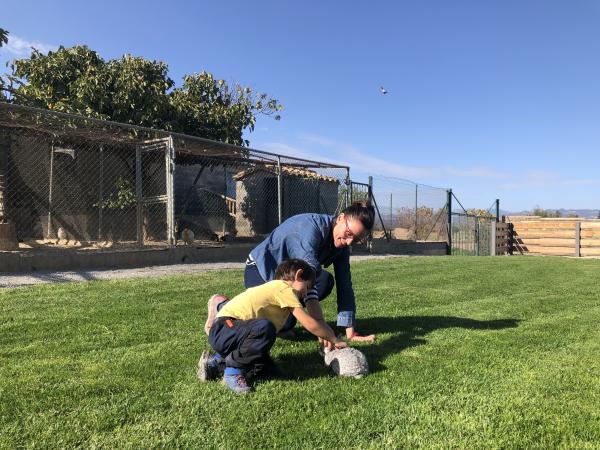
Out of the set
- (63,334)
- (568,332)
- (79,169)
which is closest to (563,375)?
(568,332)

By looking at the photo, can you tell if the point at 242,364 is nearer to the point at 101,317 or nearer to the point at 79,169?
the point at 101,317

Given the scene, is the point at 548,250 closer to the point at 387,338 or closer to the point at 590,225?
the point at 590,225

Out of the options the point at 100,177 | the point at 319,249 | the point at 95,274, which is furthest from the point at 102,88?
the point at 319,249

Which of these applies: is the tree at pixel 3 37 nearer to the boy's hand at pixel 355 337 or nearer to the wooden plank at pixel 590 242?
the boy's hand at pixel 355 337

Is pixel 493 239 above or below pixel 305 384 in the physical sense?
above

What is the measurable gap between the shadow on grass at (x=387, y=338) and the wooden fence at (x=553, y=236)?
16.4 m

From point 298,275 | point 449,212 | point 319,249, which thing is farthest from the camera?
point 449,212

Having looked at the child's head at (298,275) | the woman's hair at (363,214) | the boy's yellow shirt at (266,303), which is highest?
the woman's hair at (363,214)

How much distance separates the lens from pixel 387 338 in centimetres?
451

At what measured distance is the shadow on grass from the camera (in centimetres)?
366

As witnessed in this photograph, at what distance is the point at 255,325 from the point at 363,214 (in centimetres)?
120

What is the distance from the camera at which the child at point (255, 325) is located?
3.23 metres

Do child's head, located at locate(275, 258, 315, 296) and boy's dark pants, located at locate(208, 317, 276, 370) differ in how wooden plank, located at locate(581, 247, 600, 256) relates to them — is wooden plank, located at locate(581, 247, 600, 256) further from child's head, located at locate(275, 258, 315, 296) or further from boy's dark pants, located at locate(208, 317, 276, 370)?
boy's dark pants, located at locate(208, 317, 276, 370)

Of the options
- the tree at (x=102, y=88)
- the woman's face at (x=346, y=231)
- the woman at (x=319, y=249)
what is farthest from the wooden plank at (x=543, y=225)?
the woman's face at (x=346, y=231)
